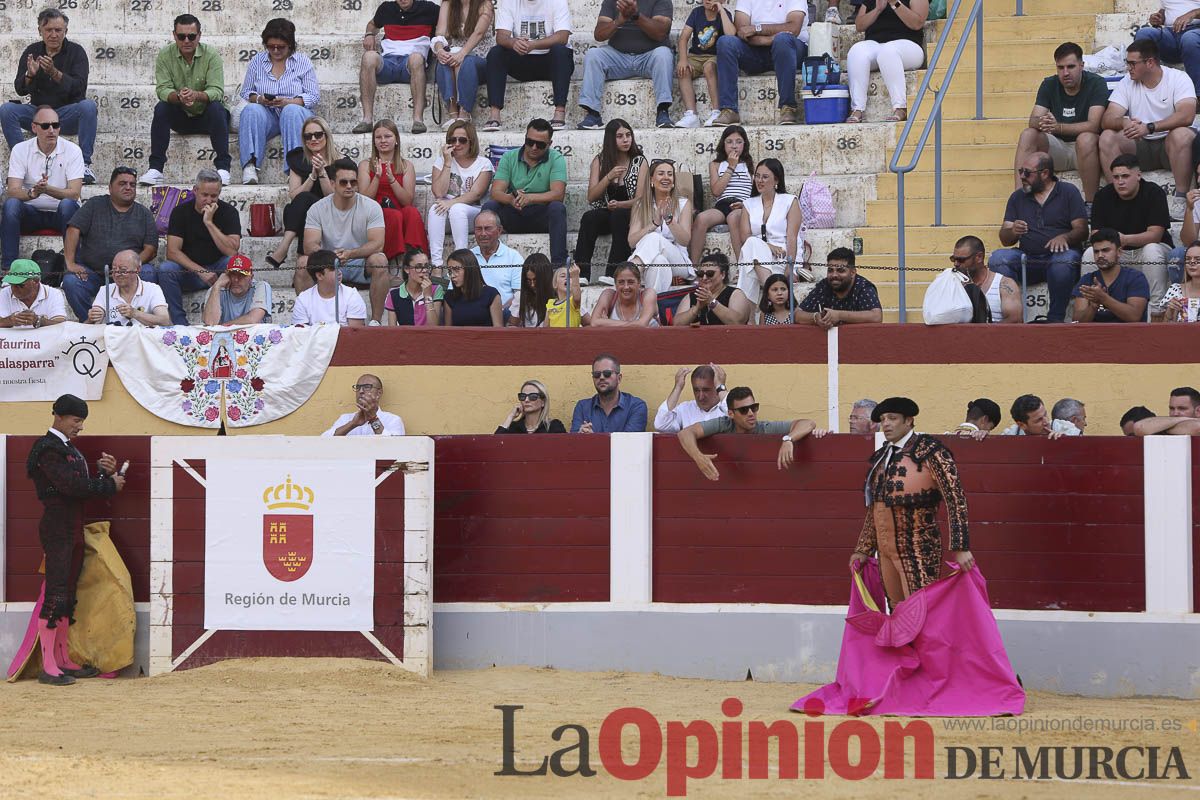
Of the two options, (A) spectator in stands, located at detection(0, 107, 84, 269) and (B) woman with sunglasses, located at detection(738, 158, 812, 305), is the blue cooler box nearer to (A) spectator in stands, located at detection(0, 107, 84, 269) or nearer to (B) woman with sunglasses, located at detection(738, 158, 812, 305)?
(B) woman with sunglasses, located at detection(738, 158, 812, 305)

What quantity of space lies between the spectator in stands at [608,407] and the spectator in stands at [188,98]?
4.12 metres

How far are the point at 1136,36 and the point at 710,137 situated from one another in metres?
2.97


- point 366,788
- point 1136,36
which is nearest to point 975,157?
point 1136,36

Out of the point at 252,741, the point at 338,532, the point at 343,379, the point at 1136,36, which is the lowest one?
the point at 252,741

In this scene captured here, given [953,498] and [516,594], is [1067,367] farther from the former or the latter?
[516,594]

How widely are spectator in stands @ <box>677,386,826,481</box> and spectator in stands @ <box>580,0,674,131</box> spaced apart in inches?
152

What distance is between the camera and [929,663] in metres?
8.41

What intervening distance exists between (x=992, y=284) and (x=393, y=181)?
405 centimetres

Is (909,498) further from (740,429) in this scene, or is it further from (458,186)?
(458,186)

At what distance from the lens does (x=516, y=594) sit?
10055 millimetres

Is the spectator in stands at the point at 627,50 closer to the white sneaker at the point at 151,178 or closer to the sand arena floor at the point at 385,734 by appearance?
the white sneaker at the point at 151,178

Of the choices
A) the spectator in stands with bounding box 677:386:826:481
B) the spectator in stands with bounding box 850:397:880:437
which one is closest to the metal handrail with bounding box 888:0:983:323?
the spectator in stands with bounding box 850:397:880:437

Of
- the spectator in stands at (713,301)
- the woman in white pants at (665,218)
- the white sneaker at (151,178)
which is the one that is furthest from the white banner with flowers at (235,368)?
the white sneaker at (151,178)

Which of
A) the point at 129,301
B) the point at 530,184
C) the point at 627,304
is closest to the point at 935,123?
the point at 530,184
